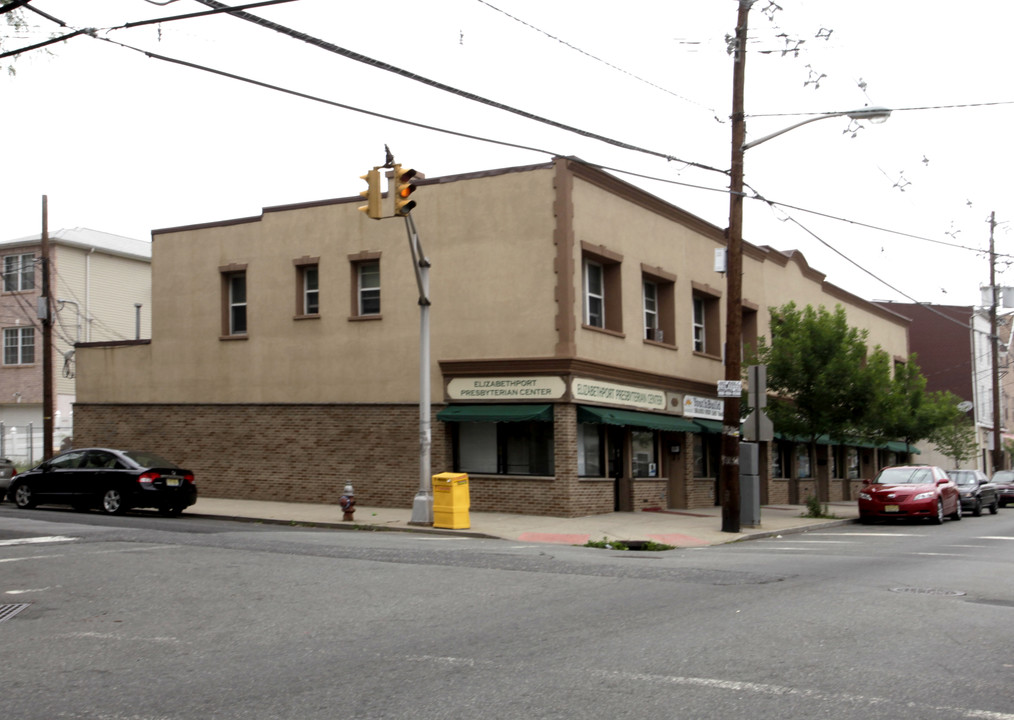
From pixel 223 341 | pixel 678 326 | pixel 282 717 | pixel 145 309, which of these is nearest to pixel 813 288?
pixel 678 326

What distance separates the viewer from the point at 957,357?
63375mm

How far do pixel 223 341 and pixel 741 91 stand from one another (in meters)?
14.9

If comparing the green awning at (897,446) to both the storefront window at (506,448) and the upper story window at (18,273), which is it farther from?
the upper story window at (18,273)

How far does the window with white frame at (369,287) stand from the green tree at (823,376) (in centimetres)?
1025

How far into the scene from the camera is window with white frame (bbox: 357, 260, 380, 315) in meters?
26.5

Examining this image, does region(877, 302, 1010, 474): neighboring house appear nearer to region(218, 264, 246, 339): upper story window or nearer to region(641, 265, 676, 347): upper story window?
region(641, 265, 676, 347): upper story window

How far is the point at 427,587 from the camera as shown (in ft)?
36.4

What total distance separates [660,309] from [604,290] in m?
3.27

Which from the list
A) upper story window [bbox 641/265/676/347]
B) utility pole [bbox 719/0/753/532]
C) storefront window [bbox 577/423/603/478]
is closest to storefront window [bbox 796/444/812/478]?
upper story window [bbox 641/265/676/347]

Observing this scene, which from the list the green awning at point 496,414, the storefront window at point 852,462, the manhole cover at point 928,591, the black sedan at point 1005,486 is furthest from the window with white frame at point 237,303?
the black sedan at point 1005,486

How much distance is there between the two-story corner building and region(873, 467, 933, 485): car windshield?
4846 mm

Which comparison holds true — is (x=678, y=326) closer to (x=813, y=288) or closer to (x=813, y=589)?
(x=813, y=288)

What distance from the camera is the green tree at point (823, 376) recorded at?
26.9m

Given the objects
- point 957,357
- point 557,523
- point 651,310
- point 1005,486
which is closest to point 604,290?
point 651,310
